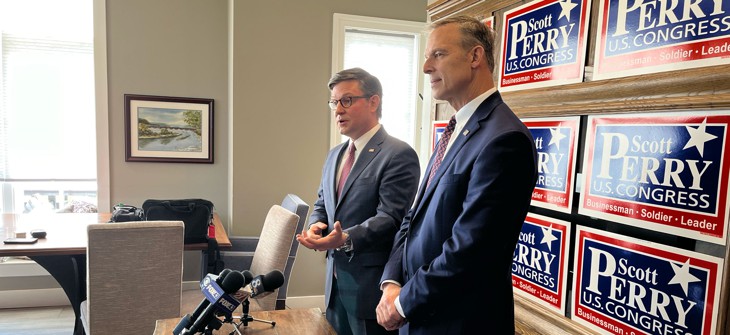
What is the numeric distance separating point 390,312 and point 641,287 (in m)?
0.59

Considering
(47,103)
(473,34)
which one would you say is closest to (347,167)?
(473,34)

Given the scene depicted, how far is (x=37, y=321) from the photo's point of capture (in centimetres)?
311

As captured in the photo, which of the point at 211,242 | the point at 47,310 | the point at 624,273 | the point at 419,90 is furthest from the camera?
the point at 419,90

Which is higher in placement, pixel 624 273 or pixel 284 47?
pixel 284 47

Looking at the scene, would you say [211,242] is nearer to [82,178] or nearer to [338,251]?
[338,251]

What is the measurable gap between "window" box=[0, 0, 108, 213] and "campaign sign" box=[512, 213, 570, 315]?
3501 millimetres

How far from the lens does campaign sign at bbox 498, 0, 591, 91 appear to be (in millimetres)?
1116

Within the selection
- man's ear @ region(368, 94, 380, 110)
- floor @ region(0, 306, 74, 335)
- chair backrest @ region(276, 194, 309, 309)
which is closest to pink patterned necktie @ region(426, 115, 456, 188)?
man's ear @ region(368, 94, 380, 110)

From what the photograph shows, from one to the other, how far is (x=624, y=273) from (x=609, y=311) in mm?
110

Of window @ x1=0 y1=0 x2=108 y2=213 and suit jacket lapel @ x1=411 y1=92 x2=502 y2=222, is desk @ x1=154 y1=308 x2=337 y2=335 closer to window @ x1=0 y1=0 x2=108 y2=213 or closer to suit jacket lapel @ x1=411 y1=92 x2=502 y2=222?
suit jacket lapel @ x1=411 y1=92 x2=502 y2=222

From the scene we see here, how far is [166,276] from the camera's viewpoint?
6.46ft

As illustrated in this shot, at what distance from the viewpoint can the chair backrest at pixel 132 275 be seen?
1849 millimetres

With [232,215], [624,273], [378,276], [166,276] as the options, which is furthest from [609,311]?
[232,215]

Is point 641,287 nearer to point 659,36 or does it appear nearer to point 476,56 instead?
point 659,36
